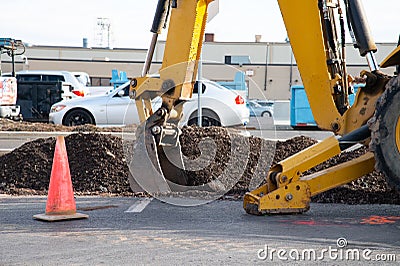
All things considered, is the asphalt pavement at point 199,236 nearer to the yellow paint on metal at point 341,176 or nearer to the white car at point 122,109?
the yellow paint on metal at point 341,176

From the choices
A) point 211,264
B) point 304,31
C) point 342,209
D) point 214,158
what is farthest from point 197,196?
point 211,264

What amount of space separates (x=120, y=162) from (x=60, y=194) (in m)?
2.65

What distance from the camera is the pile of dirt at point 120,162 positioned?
31.0 feet

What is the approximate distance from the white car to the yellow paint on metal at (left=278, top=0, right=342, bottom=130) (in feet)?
28.0

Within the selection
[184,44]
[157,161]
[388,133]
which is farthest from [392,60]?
[157,161]

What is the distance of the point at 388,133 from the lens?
6488mm

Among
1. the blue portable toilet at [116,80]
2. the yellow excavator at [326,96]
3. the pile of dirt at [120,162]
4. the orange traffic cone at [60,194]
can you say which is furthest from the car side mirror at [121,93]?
the blue portable toilet at [116,80]

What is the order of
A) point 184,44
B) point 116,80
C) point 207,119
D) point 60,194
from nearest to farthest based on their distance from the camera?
point 60,194 < point 184,44 < point 207,119 < point 116,80

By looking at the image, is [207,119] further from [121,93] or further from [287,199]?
[287,199]

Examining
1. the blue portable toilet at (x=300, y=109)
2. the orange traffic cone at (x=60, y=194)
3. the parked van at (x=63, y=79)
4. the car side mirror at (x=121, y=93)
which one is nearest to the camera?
the orange traffic cone at (x=60, y=194)

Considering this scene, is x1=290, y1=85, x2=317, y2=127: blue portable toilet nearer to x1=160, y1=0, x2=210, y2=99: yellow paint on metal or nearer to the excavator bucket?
the excavator bucket

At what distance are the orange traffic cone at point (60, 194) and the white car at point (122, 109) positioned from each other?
337 inches

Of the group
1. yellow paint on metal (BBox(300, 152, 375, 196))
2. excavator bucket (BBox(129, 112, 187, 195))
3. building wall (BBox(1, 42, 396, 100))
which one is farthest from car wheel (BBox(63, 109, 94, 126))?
building wall (BBox(1, 42, 396, 100))

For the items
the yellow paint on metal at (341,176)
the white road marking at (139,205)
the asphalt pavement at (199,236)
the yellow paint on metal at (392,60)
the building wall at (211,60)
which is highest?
the building wall at (211,60)
